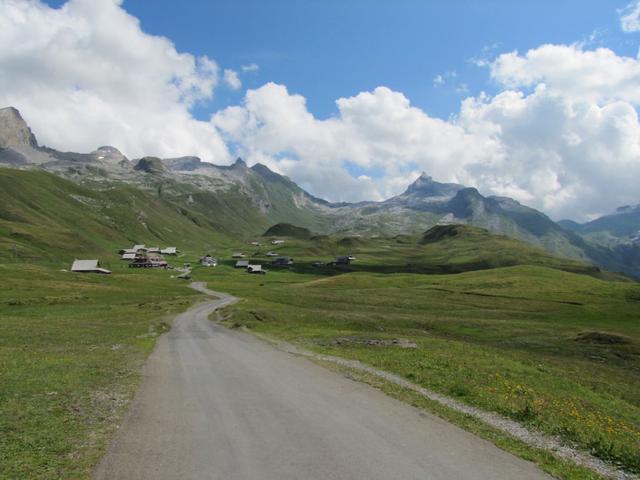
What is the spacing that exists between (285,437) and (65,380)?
1545 cm

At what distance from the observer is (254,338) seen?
174 feet

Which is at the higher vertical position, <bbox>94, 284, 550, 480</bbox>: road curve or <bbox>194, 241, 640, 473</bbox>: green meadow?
<bbox>94, 284, 550, 480</bbox>: road curve

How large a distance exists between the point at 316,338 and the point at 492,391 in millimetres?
27671

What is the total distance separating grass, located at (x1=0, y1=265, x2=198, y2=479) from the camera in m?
14.9

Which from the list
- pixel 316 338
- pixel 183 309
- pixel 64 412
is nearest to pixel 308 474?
pixel 64 412

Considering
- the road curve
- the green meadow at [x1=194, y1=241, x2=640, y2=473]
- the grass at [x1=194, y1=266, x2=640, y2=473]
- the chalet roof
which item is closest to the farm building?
the chalet roof

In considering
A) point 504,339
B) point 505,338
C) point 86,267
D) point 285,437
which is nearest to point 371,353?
point 285,437

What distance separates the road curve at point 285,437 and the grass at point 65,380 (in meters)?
1.21

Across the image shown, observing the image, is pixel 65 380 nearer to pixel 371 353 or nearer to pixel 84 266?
pixel 371 353

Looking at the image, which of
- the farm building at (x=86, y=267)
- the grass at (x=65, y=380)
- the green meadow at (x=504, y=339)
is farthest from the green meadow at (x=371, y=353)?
the farm building at (x=86, y=267)

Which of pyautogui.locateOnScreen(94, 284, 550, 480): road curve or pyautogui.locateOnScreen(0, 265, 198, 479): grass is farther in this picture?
pyautogui.locateOnScreen(0, 265, 198, 479): grass

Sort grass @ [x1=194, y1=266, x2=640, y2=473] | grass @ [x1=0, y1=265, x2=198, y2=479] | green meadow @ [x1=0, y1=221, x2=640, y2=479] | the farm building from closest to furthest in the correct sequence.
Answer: grass @ [x1=0, y1=265, x2=198, y2=479], green meadow @ [x1=0, y1=221, x2=640, y2=479], grass @ [x1=194, y1=266, x2=640, y2=473], the farm building

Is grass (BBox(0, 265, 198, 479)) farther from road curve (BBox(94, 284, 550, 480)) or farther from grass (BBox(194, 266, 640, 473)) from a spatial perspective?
grass (BBox(194, 266, 640, 473))

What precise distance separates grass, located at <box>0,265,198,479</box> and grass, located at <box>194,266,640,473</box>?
55.4 feet
